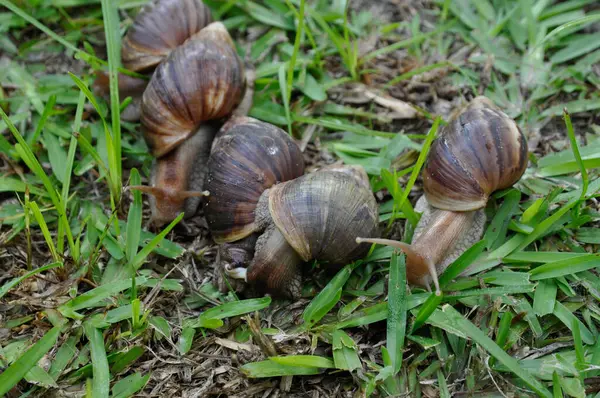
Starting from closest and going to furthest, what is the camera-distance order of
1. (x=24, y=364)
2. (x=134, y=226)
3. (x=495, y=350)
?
(x=24, y=364), (x=495, y=350), (x=134, y=226)

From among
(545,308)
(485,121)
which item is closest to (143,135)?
(485,121)

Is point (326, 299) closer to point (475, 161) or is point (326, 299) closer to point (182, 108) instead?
point (475, 161)

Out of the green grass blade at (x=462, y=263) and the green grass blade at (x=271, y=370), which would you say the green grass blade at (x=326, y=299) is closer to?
the green grass blade at (x=271, y=370)

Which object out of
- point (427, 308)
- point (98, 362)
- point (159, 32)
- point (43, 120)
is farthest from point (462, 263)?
point (43, 120)

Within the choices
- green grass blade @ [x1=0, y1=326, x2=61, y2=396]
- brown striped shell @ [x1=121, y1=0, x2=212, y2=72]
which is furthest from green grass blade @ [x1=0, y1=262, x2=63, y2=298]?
brown striped shell @ [x1=121, y1=0, x2=212, y2=72]

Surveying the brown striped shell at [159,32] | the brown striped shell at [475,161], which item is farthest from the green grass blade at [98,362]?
the brown striped shell at [475,161]

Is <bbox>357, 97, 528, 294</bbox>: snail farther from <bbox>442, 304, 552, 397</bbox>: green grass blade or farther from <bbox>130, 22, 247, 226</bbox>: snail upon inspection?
<bbox>130, 22, 247, 226</bbox>: snail
